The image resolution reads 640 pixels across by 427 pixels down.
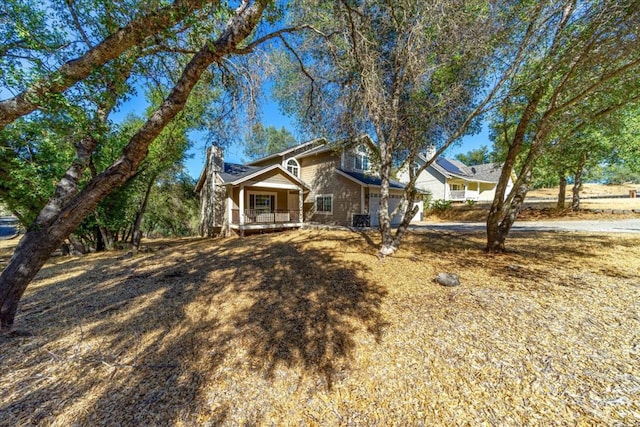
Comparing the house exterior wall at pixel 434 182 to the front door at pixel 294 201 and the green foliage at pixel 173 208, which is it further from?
the green foliage at pixel 173 208

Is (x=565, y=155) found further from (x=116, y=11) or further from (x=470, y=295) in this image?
(x=116, y=11)

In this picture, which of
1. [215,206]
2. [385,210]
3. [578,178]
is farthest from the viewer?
[578,178]

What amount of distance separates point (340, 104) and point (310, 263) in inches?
175

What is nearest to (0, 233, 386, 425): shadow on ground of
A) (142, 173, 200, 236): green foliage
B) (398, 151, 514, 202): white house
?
(142, 173, 200, 236): green foliage

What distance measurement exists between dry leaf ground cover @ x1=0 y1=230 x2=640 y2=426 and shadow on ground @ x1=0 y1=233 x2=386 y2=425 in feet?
0.06

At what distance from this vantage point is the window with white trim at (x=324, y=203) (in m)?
16.8

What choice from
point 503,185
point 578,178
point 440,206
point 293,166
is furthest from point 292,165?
point 578,178

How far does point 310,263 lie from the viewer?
256 inches

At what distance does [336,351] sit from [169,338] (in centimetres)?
227

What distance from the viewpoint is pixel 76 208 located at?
3322mm

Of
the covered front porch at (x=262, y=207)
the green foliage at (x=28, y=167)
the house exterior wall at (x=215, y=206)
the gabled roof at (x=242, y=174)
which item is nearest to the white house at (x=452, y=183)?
the covered front porch at (x=262, y=207)

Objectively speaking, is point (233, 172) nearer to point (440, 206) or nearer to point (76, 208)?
point (76, 208)

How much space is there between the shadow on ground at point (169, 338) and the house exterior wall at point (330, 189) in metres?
9.96

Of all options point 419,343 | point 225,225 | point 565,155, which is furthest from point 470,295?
point 565,155
